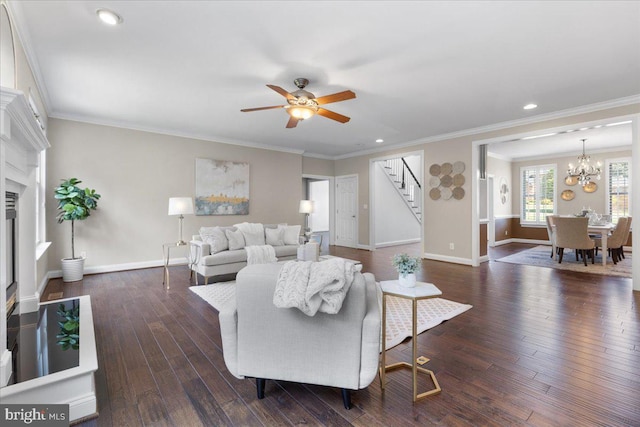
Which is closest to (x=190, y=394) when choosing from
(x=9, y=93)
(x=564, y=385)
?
(x=9, y=93)

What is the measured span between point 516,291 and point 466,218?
210 cm

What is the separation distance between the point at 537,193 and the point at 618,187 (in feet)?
5.75

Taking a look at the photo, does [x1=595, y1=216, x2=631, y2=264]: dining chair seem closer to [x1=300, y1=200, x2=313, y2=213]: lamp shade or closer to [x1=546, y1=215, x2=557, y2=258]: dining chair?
[x1=546, y1=215, x2=557, y2=258]: dining chair

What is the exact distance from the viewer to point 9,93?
1607mm

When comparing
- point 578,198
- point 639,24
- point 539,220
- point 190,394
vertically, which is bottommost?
point 190,394

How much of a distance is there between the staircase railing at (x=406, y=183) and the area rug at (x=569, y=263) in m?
3.16

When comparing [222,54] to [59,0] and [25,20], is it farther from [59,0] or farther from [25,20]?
[25,20]

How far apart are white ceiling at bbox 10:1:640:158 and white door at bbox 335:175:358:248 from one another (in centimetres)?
364

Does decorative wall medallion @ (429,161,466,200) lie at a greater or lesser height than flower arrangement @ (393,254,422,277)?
greater

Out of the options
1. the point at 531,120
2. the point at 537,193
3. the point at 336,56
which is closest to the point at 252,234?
the point at 336,56

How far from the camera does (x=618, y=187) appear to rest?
780 centimetres

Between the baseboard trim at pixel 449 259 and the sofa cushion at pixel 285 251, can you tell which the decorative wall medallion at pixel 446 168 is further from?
the sofa cushion at pixel 285 251

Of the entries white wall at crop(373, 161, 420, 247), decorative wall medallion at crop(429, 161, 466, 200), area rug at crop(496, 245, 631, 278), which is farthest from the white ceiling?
white wall at crop(373, 161, 420, 247)

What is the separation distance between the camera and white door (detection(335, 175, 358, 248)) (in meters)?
8.36
